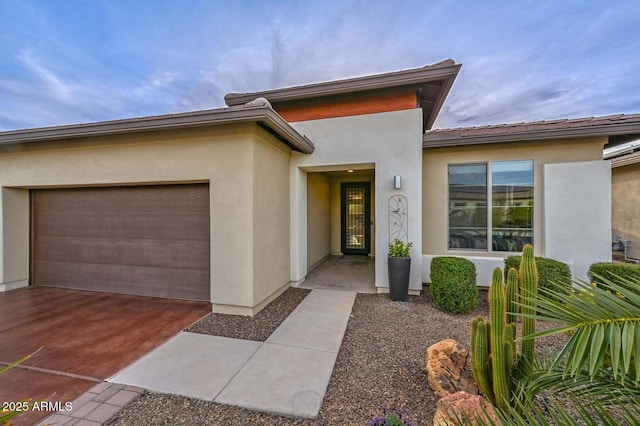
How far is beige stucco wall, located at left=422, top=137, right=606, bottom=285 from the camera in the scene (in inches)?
229

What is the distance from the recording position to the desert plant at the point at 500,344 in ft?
7.23

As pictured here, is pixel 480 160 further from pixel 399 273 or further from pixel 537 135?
pixel 399 273

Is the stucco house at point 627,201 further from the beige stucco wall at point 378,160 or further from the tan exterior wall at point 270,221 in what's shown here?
the tan exterior wall at point 270,221

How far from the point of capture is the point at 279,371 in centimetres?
307

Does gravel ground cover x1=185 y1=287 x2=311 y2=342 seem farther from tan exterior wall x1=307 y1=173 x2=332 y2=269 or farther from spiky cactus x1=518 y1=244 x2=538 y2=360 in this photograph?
spiky cactus x1=518 y1=244 x2=538 y2=360

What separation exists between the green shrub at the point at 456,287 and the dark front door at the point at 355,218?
5.03m

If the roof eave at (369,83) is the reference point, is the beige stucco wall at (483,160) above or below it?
below

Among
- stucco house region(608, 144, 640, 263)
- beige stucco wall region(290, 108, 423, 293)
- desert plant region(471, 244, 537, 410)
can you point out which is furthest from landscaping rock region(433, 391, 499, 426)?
stucco house region(608, 144, 640, 263)

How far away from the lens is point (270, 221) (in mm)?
5305

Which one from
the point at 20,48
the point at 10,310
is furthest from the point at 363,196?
the point at 20,48

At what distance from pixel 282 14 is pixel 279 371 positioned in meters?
9.16

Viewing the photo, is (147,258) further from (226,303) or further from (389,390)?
(389,390)

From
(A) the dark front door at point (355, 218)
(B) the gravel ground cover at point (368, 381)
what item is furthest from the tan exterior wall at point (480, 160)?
(A) the dark front door at point (355, 218)

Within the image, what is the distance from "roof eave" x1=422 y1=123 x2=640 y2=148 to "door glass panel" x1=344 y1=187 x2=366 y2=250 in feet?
13.4
